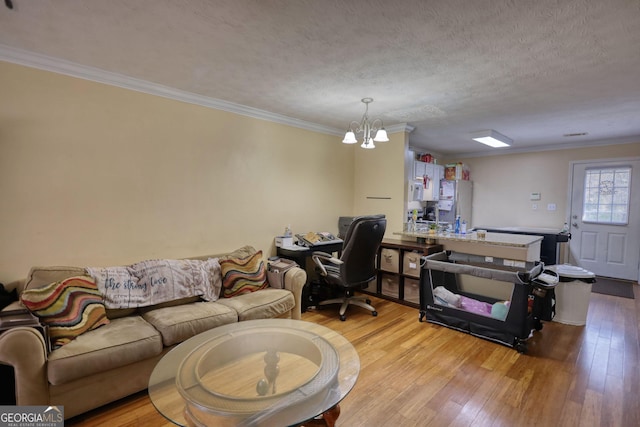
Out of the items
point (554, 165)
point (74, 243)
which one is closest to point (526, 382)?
point (74, 243)

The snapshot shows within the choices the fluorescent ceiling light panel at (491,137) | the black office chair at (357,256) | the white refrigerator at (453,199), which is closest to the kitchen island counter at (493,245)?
the black office chair at (357,256)

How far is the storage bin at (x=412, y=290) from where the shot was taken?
145 inches

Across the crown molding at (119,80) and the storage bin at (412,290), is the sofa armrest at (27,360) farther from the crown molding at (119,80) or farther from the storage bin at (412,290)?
the storage bin at (412,290)

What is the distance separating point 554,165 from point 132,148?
620 cm

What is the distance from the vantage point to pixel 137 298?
240cm

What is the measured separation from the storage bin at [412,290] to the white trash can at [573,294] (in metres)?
1.39

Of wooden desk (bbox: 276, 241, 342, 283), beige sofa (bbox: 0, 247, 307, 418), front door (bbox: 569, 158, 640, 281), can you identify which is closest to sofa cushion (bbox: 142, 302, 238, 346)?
beige sofa (bbox: 0, 247, 307, 418)

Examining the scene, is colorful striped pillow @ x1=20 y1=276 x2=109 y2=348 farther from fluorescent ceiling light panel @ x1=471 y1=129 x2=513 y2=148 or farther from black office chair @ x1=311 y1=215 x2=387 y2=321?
fluorescent ceiling light panel @ x1=471 y1=129 x2=513 y2=148

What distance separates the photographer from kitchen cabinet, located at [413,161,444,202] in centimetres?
490

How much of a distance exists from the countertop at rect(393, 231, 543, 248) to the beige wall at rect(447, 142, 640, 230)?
2450 mm

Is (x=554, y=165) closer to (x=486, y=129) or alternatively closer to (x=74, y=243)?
(x=486, y=129)

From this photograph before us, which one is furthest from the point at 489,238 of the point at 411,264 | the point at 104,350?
the point at 104,350

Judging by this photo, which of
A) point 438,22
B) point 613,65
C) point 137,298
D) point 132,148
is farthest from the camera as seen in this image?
point 132,148

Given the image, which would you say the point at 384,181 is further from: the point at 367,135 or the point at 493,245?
the point at 493,245
